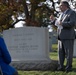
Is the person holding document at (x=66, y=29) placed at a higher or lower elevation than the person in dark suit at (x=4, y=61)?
lower

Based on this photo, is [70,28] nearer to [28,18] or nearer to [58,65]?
[58,65]

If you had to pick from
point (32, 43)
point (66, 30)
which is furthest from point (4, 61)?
point (32, 43)

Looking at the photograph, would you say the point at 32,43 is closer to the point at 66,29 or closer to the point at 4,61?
the point at 66,29

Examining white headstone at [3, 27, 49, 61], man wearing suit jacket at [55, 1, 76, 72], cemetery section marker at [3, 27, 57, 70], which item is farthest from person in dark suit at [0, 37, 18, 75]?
white headstone at [3, 27, 49, 61]

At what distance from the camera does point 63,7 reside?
734 centimetres

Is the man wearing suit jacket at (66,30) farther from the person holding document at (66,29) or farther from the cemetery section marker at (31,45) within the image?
the cemetery section marker at (31,45)

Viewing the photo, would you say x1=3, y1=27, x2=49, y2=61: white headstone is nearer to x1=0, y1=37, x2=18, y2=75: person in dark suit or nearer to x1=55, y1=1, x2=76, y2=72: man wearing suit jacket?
x1=55, y1=1, x2=76, y2=72: man wearing suit jacket

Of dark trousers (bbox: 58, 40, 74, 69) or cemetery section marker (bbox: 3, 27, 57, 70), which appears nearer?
dark trousers (bbox: 58, 40, 74, 69)

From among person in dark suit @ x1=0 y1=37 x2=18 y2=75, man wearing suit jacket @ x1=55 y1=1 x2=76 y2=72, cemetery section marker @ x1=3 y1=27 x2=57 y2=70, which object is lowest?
cemetery section marker @ x1=3 y1=27 x2=57 y2=70

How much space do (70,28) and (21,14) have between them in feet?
72.9

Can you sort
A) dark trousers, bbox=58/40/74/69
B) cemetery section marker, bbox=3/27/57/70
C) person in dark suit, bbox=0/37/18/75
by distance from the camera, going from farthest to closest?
cemetery section marker, bbox=3/27/57/70, dark trousers, bbox=58/40/74/69, person in dark suit, bbox=0/37/18/75

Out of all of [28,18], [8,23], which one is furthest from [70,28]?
[8,23]

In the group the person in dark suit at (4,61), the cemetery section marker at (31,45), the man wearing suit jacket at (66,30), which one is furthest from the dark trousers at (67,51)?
the person in dark suit at (4,61)

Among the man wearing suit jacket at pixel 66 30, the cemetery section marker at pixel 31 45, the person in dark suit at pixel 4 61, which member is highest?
the person in dark suit at pixel 4 61
